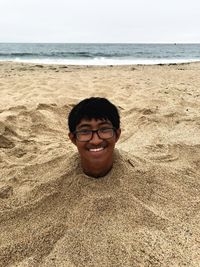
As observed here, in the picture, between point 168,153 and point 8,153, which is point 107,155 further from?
point 8,153

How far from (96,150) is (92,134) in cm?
12

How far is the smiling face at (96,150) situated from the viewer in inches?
92.9

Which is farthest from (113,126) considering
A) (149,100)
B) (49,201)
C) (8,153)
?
(149,100)

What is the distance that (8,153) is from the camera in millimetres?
3186

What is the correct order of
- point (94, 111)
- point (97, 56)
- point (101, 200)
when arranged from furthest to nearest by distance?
point (97, 56) → point (94, 111) → point (101, 200)

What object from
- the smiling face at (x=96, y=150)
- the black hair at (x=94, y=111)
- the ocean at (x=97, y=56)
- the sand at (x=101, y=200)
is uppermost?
the black hair at (x=94, y=111)

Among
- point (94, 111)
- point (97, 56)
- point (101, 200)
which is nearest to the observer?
point (101, 200)

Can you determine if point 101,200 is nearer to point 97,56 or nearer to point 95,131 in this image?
point 95,131

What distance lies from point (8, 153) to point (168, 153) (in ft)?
4.71

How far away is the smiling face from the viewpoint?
7.74ft

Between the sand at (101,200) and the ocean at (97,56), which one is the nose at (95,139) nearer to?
the sand at (101,200)

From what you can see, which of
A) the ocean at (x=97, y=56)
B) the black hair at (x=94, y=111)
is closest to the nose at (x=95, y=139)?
the black hair at (x=94, y=111)

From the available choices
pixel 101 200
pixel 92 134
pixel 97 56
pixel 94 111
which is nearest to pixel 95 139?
pixel 92 134

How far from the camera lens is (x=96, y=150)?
7.85 feet
